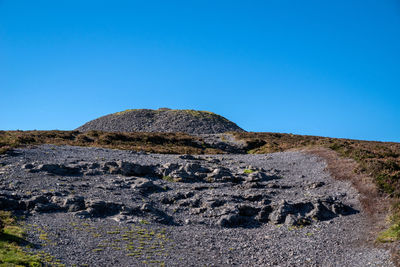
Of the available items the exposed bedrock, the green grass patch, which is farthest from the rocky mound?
the green grass patch

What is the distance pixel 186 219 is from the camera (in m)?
24.0

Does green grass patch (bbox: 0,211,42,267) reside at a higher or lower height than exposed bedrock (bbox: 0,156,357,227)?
lower

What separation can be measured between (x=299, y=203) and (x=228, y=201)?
533 cm

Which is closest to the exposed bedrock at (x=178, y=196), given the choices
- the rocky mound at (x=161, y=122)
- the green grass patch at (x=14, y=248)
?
the green grass patch at (x=14, y=248)

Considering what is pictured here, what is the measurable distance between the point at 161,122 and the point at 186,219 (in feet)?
203

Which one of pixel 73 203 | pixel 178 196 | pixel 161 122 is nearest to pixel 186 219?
pixel 178 196

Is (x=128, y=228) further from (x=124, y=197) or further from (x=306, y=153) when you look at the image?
(x=306, y=153)

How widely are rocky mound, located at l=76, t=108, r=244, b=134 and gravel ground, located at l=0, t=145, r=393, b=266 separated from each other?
43682 mm

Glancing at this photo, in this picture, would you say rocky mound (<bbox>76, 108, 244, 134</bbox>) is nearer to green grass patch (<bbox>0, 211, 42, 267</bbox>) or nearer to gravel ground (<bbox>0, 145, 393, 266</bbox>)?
gravel ground (<bbox>0, 145, 393, 266</bbox>)

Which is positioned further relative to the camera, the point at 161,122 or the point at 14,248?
the point at 161,122

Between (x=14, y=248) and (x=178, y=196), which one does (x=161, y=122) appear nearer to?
(x=178, y=196)

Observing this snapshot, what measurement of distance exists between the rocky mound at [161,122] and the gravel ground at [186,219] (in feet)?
143

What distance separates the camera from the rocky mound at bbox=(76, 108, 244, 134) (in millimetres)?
79562

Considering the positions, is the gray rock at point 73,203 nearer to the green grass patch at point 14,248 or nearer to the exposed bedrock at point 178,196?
the exposed bedrock at point 178,196
